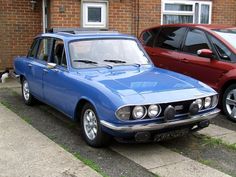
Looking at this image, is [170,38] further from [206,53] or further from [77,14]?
[77,14]

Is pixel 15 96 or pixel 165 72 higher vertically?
pixel 165 72

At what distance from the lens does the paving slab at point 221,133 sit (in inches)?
229

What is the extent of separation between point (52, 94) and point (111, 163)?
197 cm

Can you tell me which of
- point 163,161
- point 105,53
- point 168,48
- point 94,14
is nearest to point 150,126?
point 163,161

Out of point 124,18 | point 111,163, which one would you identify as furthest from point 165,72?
point 124,18

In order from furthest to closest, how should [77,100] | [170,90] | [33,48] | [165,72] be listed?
1. [33,48]
2. [165,72]
3. [77,100]
4. [170,90]

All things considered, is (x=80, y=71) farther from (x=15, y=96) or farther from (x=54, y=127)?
(x=15, y=96)

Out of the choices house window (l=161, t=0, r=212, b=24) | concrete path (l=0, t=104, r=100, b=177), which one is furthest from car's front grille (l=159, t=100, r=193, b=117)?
house window (l=161, t=0, r=212, b=24)

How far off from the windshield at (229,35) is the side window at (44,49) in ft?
→ 10.2

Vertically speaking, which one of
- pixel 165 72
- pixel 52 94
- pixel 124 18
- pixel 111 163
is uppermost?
pixel 124 18

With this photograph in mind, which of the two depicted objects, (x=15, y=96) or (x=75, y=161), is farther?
(x=15, y=96)

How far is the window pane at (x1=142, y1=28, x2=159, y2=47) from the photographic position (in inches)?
344

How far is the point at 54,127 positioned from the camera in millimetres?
6352

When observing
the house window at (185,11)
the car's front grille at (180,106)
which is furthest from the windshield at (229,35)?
the house window at (185,11)
